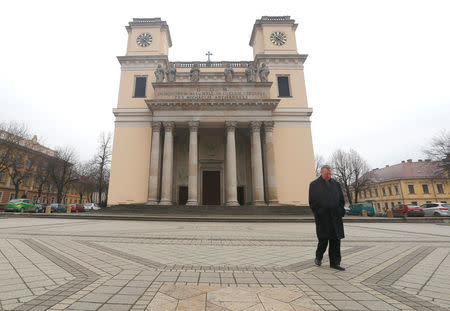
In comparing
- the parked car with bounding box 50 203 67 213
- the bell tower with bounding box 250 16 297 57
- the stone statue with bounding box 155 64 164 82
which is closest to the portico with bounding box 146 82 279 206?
the stone statue with bounding box 155 64 164 82

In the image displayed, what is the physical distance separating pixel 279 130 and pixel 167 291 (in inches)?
927

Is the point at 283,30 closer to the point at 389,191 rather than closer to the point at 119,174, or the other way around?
the point at 119,174

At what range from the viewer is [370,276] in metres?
3.20

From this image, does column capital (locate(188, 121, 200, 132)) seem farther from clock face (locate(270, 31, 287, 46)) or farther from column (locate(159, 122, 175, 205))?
clock face (locate(270, 31, 287, 46))

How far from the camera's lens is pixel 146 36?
27.5 metres

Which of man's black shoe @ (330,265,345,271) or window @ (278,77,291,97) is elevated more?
window @ (278,77,291,97)

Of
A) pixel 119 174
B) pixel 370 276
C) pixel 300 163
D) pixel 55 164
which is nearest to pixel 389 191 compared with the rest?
pixel 300 163

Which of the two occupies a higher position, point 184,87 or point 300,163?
point 184,87

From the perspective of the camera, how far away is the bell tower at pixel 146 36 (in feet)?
88.6

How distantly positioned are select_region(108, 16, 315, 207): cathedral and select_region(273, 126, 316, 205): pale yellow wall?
0.10m

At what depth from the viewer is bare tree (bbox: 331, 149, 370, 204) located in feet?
132

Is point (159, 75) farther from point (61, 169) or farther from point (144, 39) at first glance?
point (61, 169)

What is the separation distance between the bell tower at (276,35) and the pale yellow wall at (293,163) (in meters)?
10.5

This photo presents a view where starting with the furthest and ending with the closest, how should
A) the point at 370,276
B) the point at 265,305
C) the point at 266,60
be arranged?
1. the point at 266,60
2. the point at 370,276
3. the point at 265,305
